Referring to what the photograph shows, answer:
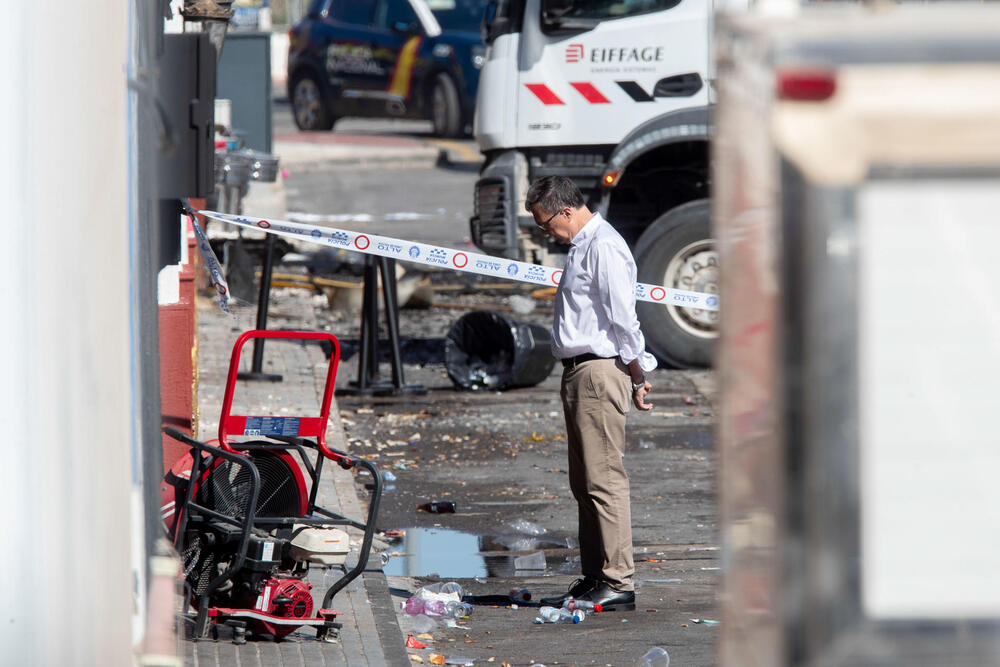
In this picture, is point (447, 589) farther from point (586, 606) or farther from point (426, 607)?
point (586, 606)

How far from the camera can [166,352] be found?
556 cm

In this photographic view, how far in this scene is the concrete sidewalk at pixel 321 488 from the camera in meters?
5.11

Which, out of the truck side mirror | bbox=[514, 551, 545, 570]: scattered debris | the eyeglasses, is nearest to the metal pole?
the truck side mirror

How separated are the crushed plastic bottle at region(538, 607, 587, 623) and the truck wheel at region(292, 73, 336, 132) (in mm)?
18923

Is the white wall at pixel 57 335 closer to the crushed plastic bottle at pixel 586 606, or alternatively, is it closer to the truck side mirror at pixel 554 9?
the crushed plastic bottle at pixel 586 606

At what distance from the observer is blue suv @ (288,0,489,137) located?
72.7 ft

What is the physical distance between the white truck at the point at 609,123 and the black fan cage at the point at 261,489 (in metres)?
5.21

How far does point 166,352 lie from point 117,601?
317cm

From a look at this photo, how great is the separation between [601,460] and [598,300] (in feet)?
2.12

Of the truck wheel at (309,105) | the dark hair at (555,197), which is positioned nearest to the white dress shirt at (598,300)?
the dark hair at (555,197)

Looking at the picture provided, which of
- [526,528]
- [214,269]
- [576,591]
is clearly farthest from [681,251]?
[214,269]

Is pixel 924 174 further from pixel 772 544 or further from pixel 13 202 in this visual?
pixel 13 202

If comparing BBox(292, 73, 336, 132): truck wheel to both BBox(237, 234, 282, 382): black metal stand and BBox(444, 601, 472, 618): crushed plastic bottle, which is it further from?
BBox(444, 601, 472, 618): crushed plastic bottle

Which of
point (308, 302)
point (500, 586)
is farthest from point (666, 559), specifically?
point (308, 302)
